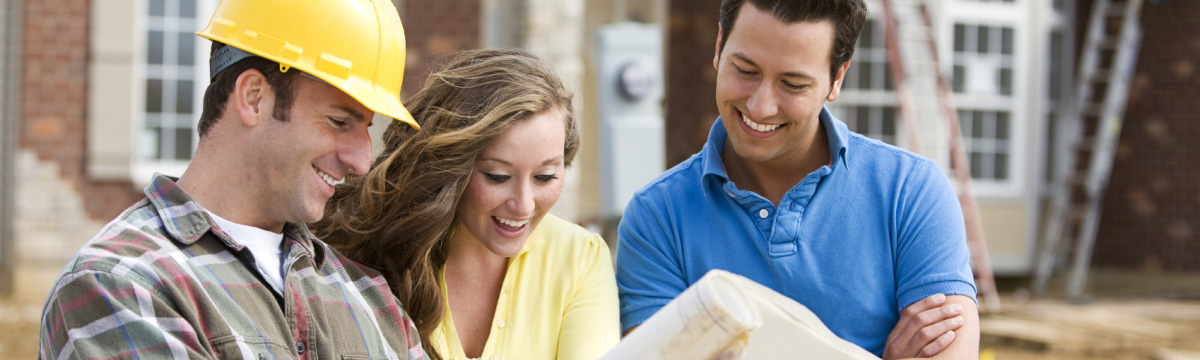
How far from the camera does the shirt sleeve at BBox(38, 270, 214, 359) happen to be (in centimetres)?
165

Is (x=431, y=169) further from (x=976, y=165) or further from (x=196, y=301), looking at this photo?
(x=976, y=165)

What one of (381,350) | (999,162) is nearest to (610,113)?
(381,350)

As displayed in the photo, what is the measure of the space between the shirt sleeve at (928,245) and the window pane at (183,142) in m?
7.24

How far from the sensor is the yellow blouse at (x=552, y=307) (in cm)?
246

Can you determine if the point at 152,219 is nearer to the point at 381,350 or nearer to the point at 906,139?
the point at 381,350

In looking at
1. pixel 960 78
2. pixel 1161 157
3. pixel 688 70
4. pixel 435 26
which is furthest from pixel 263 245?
pixel 1161 157

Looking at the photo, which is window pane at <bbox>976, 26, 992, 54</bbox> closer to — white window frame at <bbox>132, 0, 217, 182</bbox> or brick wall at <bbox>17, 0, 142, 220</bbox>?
white window frame at <bbox>132, 0, 217, 182</bbox>

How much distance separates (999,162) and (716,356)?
395 inches

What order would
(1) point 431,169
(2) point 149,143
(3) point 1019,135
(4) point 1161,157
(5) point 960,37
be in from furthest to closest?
(3) point 1019,135, (5) point 960,37, (4) point 1161,157, (2) point 149,143, (1) point 431,169

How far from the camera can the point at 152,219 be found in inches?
74.5

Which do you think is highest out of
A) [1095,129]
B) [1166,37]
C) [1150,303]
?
[1166,37]

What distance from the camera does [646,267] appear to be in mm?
2549

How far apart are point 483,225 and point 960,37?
9.18 metres

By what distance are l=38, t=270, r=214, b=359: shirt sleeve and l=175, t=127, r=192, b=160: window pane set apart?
7297 mm
